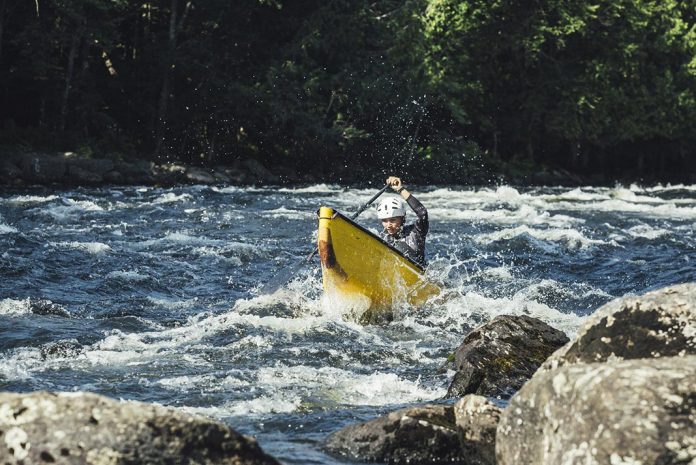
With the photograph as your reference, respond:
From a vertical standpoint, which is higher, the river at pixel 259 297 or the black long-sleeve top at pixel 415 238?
the black long-sleeve top at pixel 415 238

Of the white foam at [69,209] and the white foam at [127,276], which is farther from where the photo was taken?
the white foam at [69,209]

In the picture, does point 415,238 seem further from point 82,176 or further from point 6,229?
point 82,176

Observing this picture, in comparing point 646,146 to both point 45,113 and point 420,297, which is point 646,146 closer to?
point 45,113

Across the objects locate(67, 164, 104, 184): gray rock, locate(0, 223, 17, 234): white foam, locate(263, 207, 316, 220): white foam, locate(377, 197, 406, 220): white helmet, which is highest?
locate(377, 197, 406, 220): white helmet

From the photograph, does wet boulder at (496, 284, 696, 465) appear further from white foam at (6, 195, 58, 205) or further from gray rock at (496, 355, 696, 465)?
white foam at (6, 195, 58, 205)

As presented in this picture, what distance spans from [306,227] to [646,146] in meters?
31.8

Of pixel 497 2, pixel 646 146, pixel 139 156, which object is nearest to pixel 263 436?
pixel 139 156

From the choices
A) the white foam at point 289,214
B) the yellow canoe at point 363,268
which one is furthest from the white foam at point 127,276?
the white foam at point 289,214

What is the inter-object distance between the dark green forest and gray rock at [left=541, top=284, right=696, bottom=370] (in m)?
22.9

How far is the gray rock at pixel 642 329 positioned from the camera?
197 inches

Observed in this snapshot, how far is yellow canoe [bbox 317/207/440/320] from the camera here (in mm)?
9859

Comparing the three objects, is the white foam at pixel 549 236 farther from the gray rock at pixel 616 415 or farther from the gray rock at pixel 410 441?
the gray rock at pixel 616 415

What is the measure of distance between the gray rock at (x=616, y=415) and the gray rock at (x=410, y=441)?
1.09 meters

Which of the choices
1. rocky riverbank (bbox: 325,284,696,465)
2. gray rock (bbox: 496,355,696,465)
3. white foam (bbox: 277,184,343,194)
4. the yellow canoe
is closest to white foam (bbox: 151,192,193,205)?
white foam (bbox: 277,184,343,194)
